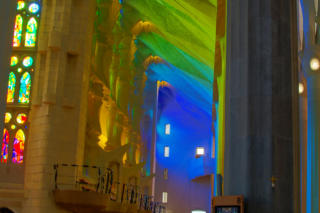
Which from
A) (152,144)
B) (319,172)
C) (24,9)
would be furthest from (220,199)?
(152,144)

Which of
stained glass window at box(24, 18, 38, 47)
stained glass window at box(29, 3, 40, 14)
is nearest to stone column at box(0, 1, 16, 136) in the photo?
stained glass window at box(24, 18, 38, 47)

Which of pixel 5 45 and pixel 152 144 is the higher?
pixel 152 144

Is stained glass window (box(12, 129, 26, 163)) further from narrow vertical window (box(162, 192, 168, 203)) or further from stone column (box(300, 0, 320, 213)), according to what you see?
narrow vertical window (box(162, 192, 168, 203))

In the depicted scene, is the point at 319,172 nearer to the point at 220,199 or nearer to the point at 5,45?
the point at 220,199

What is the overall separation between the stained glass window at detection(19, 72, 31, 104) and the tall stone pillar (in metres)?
11.2

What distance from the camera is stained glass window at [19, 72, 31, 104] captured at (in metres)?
20.2

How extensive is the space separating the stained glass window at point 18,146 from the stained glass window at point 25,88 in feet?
3.81

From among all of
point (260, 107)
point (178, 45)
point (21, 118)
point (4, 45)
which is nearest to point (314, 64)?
point (260, 107)

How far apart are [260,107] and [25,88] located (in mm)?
12271

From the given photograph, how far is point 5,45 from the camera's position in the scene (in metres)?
3.91

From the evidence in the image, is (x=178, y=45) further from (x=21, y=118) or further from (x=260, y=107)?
(x=260, y=107)

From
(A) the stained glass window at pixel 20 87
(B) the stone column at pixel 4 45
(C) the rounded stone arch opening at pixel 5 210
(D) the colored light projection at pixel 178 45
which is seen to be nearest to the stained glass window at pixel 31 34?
(A) the stained glass window at pixel 20 87

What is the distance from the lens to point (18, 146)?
20125 mm

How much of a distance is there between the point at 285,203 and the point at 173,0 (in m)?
14.4
